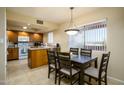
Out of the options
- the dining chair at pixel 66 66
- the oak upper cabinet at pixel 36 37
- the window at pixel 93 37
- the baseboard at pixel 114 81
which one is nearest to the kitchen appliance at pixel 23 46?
the oak upper cabinet at pixel 36 37

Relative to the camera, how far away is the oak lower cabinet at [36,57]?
393 centimetres

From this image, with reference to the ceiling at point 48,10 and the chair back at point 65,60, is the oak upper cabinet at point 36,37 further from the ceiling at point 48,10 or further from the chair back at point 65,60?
the chair back at point 65,60

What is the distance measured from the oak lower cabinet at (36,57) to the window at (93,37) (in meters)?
1.68

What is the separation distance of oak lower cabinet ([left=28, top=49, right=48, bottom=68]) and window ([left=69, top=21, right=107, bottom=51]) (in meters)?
1.68

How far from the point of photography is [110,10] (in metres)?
2.74

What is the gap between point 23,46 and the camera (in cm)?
626

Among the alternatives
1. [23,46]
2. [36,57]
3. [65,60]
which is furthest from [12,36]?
[65,60]

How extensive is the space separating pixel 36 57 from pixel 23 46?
2.78 m

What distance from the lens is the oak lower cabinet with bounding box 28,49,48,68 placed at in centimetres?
393

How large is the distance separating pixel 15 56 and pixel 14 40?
3.65 ft

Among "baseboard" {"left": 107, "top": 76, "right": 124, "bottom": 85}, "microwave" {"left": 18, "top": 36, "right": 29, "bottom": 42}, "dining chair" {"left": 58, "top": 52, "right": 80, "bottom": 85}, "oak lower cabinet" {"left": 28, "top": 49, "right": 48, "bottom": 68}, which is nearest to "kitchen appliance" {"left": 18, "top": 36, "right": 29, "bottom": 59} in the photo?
"microwave" {"left": 18, "top": 36, "right": 29, "bottom": 42}
